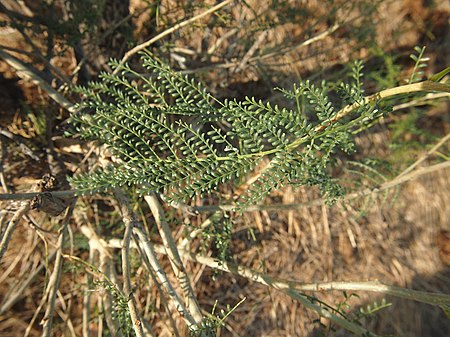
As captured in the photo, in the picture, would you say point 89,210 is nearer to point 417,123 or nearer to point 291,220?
point 291,220

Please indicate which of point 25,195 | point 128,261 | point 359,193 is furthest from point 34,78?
point 359,193

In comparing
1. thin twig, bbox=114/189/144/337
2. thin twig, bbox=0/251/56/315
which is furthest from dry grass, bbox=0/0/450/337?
thin twig, bbox=114/189/144/337

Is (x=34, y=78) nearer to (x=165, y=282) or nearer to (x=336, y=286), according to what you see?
(x=165, y=282)

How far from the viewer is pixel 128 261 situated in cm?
74

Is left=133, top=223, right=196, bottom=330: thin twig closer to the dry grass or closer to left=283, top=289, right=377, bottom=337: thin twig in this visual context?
the dry grass

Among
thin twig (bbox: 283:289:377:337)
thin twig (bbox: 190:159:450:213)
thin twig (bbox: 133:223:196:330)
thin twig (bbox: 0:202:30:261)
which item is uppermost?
thin twig (bbox: 0:202:30:261)

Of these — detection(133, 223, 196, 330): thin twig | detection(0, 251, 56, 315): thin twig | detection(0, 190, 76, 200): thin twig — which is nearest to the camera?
detection(0, 190, 76, 200): thin twig

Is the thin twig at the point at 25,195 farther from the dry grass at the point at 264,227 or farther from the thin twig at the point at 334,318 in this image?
the thin twig at the point at 334,318

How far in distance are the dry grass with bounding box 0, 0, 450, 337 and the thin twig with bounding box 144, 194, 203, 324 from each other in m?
0.04

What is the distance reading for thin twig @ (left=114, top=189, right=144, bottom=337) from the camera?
64 centimetres

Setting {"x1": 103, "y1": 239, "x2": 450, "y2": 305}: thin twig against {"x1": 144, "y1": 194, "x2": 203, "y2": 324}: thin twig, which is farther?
{"x1": 144, "y1": 194, "x2": 203, "y2": 324}: thin twig

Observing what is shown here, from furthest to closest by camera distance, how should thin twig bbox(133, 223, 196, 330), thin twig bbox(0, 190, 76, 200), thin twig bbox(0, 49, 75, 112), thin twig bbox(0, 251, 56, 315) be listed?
thin twig bbox(0, 251, 56, 315), thin twig bbox(0, 49, 75, 112), thin twig bbox(133, 223, 196, 330), thin twig bbox(0, 190, 76, 200)

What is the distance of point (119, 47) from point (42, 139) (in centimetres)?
36

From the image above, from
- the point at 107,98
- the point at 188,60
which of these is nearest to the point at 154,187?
the point at 107,98
